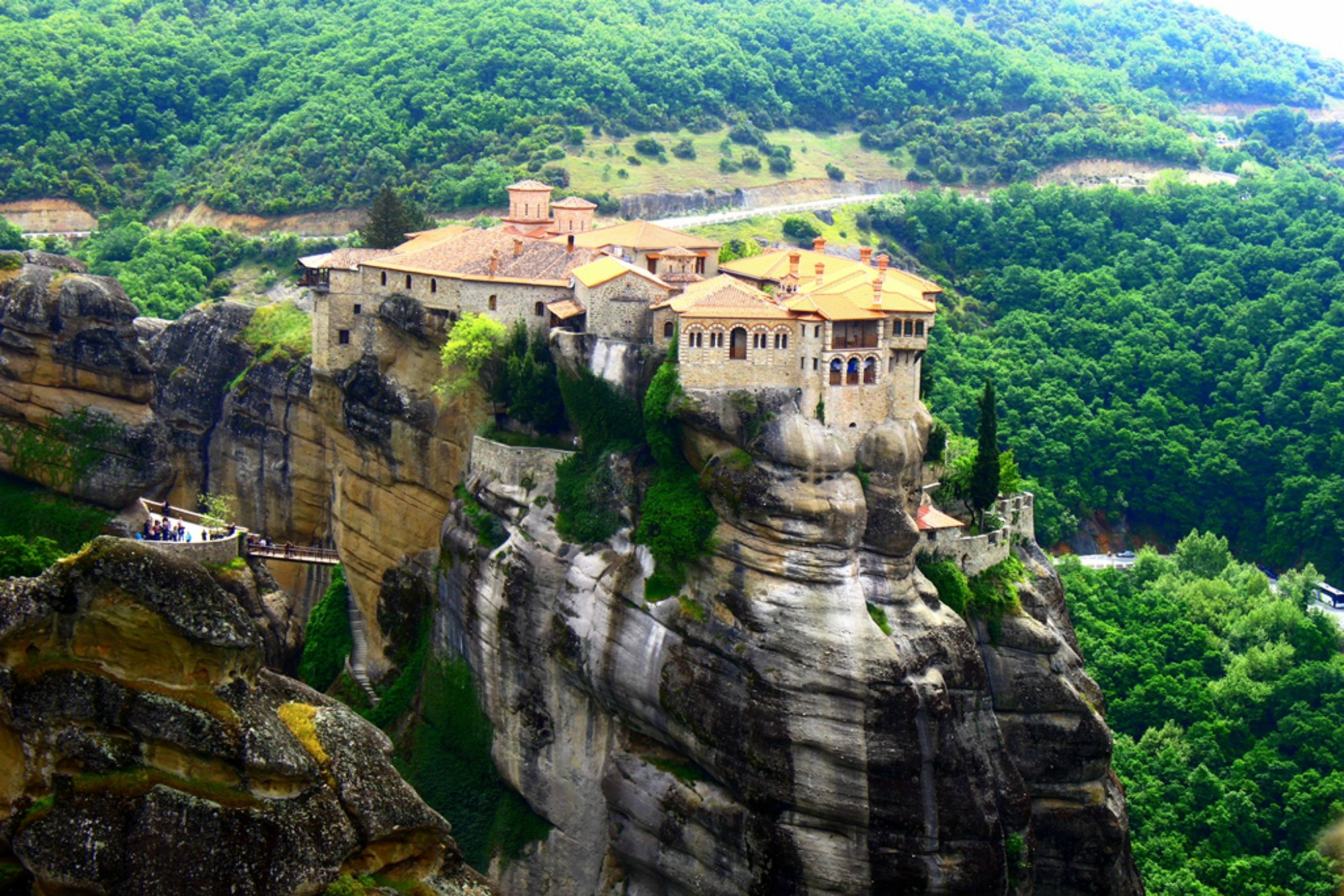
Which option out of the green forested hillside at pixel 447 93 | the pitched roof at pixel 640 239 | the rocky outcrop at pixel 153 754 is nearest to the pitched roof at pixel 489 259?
the pitched roof at pixel 640 239

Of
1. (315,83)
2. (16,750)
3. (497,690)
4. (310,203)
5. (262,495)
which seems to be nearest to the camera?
(16,750)

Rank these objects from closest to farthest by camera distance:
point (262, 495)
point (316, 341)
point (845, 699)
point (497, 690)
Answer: point (845, 699) < point (497, 690) < point (316, 341) < point (262, 495)

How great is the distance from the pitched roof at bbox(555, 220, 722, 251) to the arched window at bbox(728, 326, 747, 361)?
36.3 ft

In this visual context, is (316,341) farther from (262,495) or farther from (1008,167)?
(1008,167)

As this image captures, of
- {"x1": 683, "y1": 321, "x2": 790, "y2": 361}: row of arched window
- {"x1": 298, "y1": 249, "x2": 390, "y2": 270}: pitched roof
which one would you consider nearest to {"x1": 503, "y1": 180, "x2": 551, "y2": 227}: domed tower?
{"x1": 298, "y1": 249, "x2": 390, "y2": 270}: pitched roof

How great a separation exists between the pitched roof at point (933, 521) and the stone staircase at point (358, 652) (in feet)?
70.7

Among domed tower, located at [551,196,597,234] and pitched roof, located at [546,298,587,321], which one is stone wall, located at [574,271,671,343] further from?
domed tower, located at [551,196,597,234]

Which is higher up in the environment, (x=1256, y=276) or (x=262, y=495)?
(x=1256, y=276)

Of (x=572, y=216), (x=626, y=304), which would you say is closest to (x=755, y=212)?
(x=572, y=216)

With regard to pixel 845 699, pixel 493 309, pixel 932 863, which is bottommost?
pixel 932 863

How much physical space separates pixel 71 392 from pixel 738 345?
30.2 meters

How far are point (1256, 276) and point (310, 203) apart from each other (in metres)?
54.0

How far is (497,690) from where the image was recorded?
196 ft

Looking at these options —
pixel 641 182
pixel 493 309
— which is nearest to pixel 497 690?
pixel 493 309
